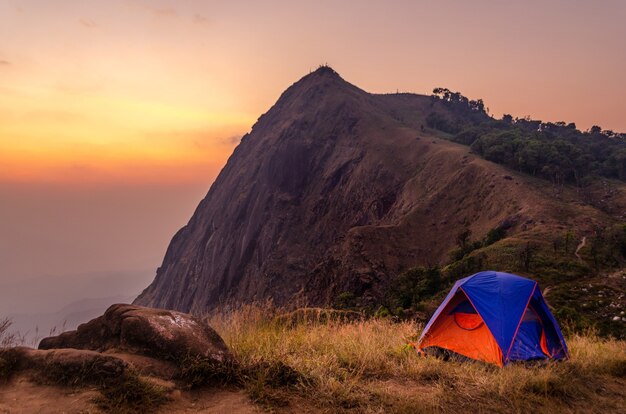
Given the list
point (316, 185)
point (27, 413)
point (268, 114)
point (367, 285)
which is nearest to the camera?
point (27, 413)

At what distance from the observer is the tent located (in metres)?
7.76

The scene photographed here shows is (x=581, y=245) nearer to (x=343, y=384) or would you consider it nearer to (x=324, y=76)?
(x=343, y=384)

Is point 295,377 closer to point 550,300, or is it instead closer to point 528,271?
point 550,300

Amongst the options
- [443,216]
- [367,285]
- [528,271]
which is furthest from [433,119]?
[528,271]

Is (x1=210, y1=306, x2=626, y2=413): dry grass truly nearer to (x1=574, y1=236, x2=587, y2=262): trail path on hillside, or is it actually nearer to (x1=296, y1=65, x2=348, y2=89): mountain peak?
(x1=574, y1=236, x2=587, y2=262): trail path on hillside

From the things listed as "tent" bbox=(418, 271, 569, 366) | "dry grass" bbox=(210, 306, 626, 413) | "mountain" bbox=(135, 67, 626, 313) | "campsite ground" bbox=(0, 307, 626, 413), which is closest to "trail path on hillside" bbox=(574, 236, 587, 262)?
"mountain" bbox=(135, 67, 626, 313)

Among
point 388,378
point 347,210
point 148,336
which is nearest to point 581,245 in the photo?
point 388,378

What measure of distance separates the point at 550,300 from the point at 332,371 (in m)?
17.7

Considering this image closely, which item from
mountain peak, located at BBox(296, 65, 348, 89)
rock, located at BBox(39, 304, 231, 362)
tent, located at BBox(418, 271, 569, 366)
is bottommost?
tent, located at BBox(418, 271, 569, 366)

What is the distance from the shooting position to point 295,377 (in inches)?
169

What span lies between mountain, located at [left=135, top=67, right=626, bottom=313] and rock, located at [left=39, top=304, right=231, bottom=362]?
4496 millimetres

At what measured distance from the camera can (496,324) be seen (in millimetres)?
7926

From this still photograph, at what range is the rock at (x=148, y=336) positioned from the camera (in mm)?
4176

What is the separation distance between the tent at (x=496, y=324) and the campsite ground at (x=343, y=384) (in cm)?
117
